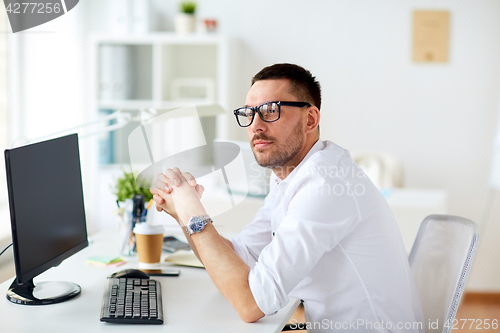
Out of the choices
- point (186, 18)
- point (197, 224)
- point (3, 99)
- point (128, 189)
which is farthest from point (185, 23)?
point (197, 224)

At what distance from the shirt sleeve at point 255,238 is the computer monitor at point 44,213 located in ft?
1.60

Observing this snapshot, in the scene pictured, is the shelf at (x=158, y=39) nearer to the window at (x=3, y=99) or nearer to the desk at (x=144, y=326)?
the window at (x=3, y=99)

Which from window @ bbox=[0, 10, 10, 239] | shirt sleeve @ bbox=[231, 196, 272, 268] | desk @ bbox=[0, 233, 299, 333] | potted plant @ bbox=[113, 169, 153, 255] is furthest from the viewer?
window @ bbox=[0, 10, 10, 239]

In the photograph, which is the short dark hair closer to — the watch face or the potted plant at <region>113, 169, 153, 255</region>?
the watch face

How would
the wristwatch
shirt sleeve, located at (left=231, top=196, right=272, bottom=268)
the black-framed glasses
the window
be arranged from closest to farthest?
the wristwatch → the black-framed glasses → shirt sleeve, located at (left=231, top=196, right=272, bottom=268) → the window

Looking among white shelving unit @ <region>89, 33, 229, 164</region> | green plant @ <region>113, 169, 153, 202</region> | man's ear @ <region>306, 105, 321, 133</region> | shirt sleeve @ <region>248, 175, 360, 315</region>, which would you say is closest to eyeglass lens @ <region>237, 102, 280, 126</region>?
man's ear @ <region>306, 105, 321, 133</region>

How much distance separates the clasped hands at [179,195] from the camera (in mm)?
1306

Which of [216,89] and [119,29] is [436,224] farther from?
[119,29]

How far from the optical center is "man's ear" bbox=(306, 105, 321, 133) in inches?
56.1

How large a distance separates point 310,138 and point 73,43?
258cm

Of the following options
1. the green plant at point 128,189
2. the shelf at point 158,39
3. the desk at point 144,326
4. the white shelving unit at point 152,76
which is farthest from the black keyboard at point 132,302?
the shelf at point 158,39

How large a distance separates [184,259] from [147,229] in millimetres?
165

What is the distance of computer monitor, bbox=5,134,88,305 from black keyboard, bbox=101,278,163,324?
0.37ft

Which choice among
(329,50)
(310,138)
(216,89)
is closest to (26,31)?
(216,89)
